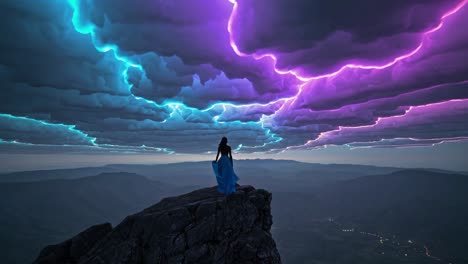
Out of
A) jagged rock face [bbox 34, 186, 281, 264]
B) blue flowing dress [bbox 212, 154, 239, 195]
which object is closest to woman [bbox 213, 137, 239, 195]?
blue flowing dress [bbox 212, 154, 239, 195]

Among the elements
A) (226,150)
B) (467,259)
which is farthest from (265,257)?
(467,259)

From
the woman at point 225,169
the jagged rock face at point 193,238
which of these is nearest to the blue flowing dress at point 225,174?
the woman at point 225,169

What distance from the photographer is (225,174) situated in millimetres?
20000

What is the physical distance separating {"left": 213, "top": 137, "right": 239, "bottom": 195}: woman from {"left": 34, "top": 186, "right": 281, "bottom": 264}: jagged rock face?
41.8 inches

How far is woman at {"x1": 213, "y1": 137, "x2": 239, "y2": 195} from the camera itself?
19281mm

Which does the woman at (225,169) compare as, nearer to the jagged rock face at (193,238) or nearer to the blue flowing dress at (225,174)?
the blue flowing dress at (225,174)

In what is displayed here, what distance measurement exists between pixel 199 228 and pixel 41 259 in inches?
622

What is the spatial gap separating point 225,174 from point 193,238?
577 centimetres

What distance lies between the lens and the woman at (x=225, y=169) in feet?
63.3

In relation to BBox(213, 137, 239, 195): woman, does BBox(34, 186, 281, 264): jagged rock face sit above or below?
below

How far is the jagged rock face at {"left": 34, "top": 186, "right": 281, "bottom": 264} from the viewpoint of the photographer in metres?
17.7

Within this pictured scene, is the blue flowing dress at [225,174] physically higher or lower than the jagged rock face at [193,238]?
higher

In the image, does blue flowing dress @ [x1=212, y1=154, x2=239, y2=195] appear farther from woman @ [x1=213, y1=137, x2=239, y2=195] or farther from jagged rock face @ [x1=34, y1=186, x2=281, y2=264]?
A: jagged rock face @ [x1=34, y1=186, x2=281, y2=264]

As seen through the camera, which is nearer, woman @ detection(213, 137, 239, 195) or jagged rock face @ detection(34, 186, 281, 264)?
jagged rock face @ detection(34, 186, 281, 264)
